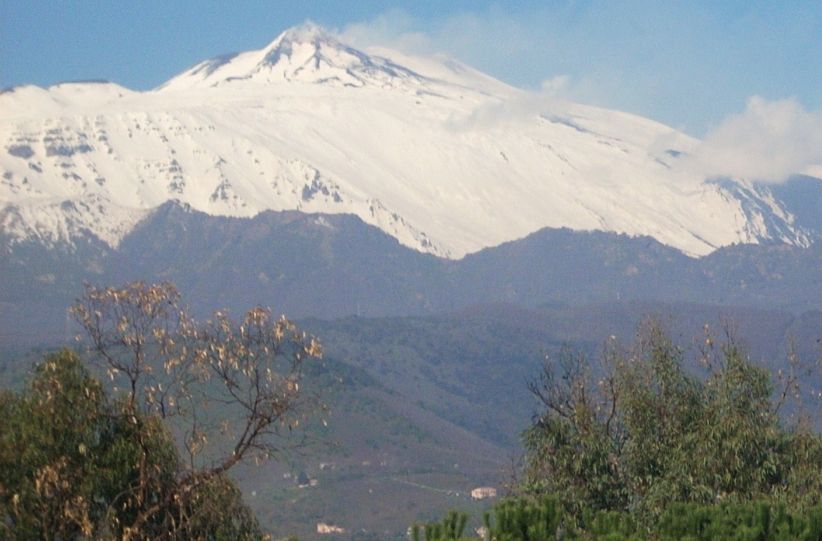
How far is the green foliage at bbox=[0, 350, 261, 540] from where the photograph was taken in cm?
2722

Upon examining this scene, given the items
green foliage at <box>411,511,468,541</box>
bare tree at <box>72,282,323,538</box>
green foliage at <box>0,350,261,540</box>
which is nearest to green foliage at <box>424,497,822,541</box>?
green foliage at <box>411,511,468,541</box>

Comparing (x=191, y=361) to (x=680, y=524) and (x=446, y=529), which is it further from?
(x=680, y=524)

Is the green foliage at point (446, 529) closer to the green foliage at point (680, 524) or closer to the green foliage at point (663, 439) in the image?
the green foliage at point (680, 524)

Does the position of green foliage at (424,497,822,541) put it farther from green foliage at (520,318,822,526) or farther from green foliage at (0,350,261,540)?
green foliage at (0,350,261,540)

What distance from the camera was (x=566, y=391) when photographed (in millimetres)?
37906

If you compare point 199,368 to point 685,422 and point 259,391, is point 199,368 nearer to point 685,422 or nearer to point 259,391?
point 259,391

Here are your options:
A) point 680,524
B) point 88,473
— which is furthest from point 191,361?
point 680,524

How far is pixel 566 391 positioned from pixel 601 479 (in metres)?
4.17

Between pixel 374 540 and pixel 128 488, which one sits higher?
pixel 128 488

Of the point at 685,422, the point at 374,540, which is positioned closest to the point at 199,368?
the point at 685,422

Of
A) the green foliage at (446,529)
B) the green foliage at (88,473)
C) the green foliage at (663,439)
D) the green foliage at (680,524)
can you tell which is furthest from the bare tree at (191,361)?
the green foliage at (663,439)

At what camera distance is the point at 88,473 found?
2792 cm

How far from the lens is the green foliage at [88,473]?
2722 cm

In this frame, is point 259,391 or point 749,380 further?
point 749,380
